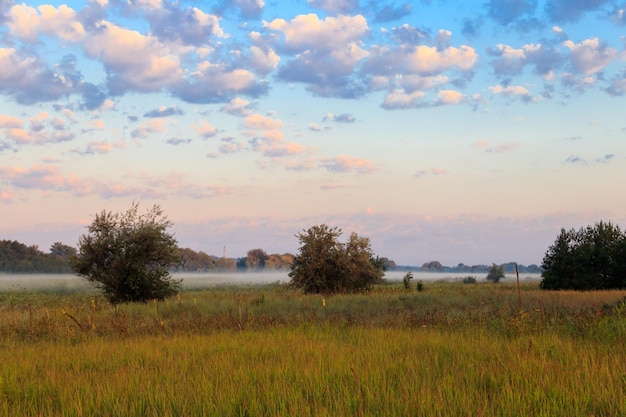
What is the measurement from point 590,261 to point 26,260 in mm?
143490

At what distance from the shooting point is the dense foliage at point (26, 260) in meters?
136

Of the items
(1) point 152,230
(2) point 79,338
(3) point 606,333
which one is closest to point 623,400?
(3) point 606,333

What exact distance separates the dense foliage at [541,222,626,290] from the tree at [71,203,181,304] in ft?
109

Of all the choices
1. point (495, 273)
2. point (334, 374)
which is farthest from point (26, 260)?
point (334, 374)

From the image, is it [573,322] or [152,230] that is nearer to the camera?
[573,322]

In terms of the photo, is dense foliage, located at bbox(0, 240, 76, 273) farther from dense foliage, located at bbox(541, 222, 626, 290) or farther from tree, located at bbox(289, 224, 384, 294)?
dense foliage, located at bbox(541, 222, 626, 290)

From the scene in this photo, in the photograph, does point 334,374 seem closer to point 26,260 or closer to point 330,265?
point 330,265

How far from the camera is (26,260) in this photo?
5477 inches

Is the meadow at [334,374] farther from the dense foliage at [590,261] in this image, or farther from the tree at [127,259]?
the dense foliage at [590,261]

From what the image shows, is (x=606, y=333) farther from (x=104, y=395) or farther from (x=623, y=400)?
(x=104, y=395)

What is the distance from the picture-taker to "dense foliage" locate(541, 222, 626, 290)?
4197 cm

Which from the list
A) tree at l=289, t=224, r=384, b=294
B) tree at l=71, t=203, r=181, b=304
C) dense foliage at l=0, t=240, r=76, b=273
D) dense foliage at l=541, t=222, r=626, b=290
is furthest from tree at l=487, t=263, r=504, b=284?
dense foliage at l=0, t=240, r=76, b=273

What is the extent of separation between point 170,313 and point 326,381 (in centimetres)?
1553

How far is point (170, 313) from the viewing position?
67.8 feet
